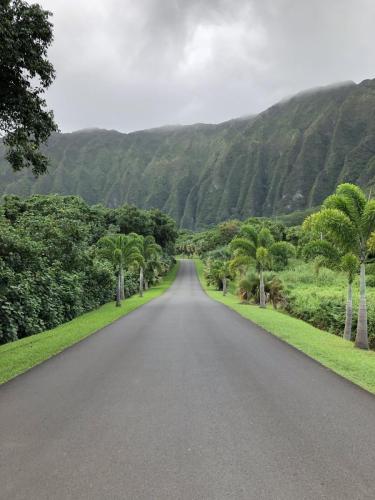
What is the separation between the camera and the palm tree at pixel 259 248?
29.7 m

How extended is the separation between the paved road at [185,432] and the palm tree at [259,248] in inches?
790

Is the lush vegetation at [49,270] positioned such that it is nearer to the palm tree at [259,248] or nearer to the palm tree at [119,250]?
the palm tree at [119,250]

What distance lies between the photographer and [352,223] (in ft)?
46.7

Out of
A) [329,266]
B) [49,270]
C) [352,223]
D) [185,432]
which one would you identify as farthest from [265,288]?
[185,432]

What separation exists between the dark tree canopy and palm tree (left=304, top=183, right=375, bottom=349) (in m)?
9.62

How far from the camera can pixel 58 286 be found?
2222 cm

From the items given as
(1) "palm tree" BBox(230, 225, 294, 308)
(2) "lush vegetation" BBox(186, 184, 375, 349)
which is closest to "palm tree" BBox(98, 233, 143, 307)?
(2) "lush vegetation" BBox(186, 184, 375, 349)

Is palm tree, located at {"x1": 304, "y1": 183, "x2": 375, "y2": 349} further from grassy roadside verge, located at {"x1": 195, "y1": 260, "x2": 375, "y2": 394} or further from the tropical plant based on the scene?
the tropical plant

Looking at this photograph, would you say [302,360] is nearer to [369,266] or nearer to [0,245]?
[0,245]

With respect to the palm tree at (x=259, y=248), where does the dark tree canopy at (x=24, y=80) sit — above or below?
above

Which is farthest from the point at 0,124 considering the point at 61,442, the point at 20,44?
the point at 61,442

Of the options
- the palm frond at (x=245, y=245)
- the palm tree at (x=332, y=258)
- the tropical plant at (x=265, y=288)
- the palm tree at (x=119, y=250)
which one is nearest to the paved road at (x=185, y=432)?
the palm tree at (x=332, y=258)

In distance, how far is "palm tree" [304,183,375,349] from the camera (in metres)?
13.9

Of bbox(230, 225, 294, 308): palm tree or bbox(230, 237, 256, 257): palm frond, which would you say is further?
bbox(230, 237, 256, 257): palm frond
